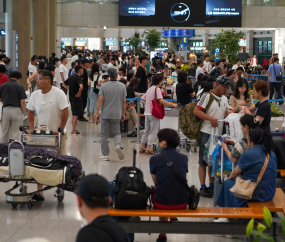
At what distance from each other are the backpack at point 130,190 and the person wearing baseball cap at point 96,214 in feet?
7.33

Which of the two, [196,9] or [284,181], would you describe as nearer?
[284,181]

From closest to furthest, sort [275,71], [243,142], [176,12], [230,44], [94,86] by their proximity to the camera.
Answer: [243,142]
[94,86]
[275,71]
[230,44]
[176,12]

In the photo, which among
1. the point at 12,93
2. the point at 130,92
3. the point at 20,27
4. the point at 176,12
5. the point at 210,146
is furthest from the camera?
the point at 176,12

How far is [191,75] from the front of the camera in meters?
20.1

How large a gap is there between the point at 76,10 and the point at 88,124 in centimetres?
1681

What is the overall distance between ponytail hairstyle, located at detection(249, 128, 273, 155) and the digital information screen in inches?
947

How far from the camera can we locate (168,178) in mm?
4840

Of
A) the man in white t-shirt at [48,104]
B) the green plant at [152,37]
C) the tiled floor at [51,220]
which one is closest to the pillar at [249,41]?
the green plant at [152,37]

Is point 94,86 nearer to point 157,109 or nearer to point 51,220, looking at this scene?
point 157,109

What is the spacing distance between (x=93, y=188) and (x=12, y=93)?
6.75 metres

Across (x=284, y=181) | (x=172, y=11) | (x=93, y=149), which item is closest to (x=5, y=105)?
(x=93, y=149)

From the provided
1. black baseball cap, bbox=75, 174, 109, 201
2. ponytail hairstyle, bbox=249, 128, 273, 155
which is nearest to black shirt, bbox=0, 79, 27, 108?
ponytail hairstyle, bbox=249, 128, 273, 155

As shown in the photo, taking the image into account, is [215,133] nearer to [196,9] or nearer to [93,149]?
[93,149]

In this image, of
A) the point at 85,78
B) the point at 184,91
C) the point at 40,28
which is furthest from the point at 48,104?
the point at 40,28
